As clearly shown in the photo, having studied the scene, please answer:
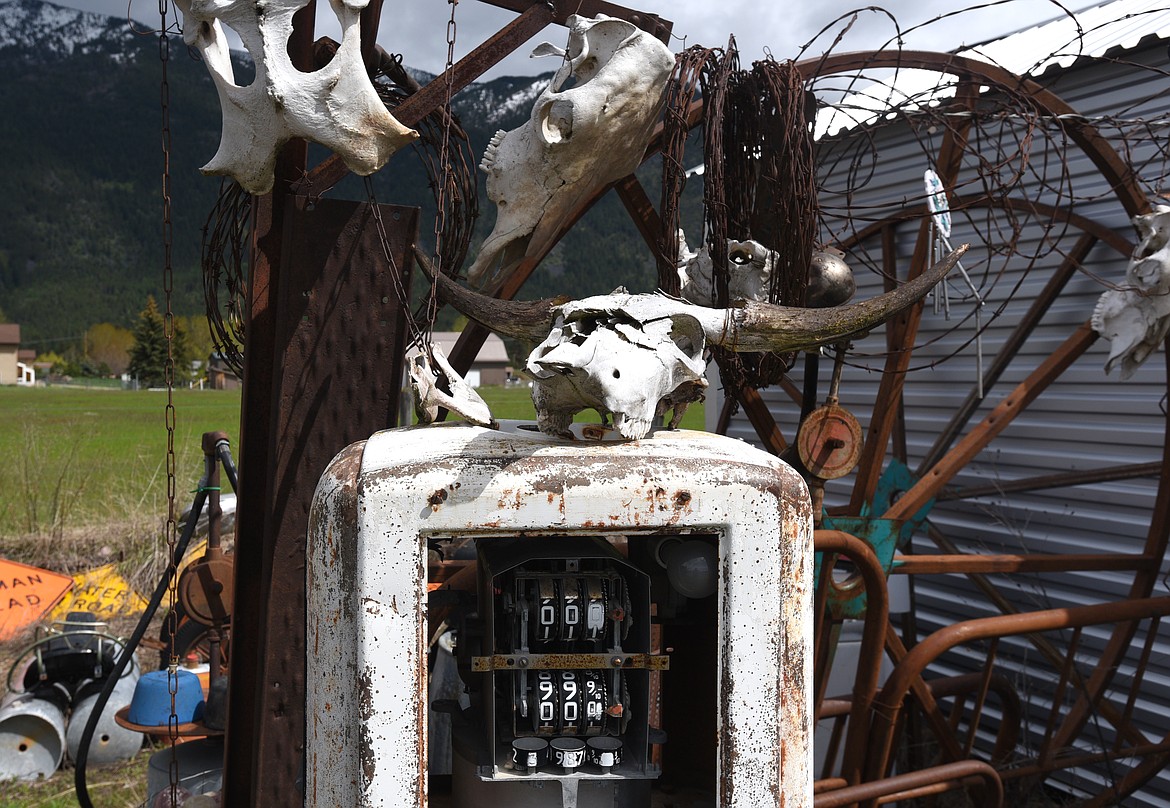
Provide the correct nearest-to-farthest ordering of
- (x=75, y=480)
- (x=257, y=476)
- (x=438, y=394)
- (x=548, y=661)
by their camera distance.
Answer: (x=548, y=661) → (x=438, y=394) → (x=257, y=476) → (x=75, y=480)

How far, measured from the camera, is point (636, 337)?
2529 mm

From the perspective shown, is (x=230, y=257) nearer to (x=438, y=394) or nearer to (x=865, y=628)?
(x=438, y=394)

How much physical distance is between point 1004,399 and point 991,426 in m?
0.19

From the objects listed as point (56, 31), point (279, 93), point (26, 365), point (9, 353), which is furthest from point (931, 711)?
point (56, 31)

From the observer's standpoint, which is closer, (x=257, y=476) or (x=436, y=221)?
(x=436, y=221)

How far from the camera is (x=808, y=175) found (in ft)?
11.9

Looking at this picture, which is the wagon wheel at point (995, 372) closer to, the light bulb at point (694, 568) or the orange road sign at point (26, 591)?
the light bulb at point (694, 568)

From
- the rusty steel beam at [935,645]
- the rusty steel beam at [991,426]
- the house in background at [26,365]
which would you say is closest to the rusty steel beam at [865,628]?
the rusty steel beam at [935,645]

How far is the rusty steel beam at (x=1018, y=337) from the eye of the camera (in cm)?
594

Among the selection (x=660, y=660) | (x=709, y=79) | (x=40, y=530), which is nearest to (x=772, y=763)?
(x=660, y=660)

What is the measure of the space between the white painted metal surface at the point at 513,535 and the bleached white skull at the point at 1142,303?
3010 mm

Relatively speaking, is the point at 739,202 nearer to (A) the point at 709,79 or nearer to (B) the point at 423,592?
(A) the point at 709,79

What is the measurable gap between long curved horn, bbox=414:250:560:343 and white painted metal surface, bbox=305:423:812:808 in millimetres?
497

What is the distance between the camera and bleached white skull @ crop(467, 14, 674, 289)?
140 inches
